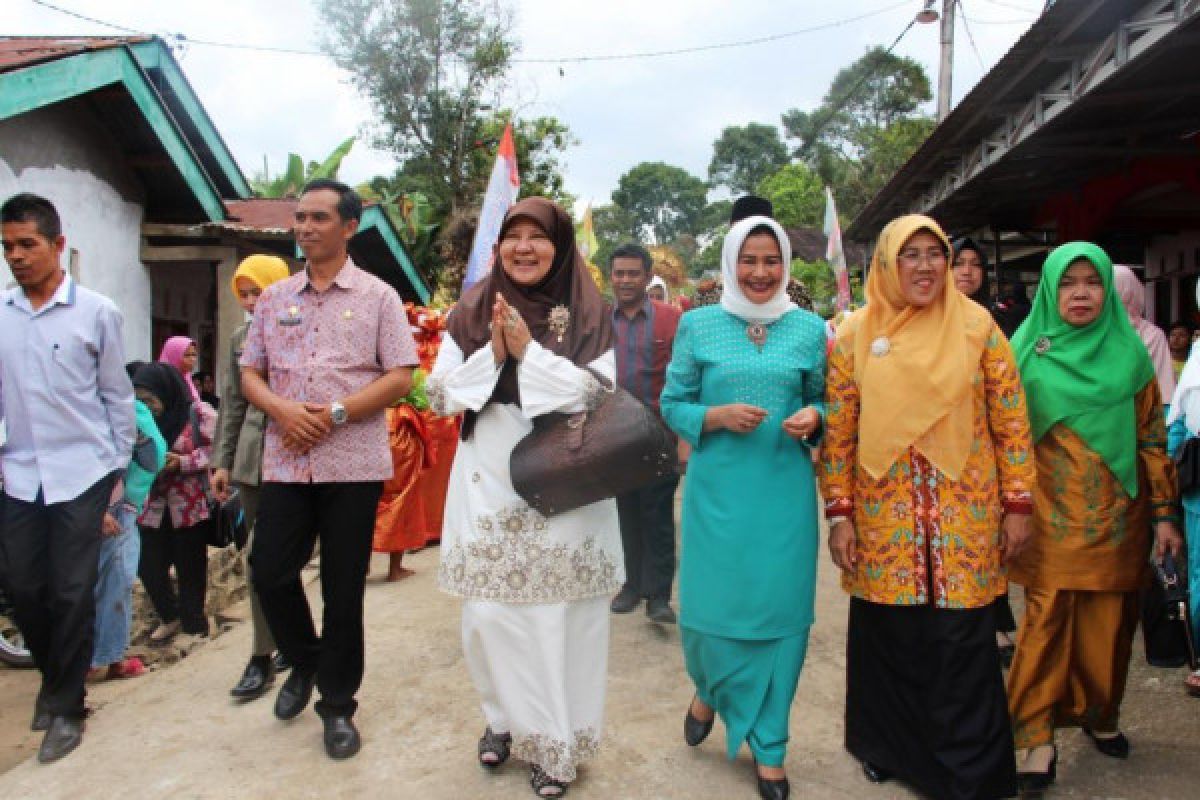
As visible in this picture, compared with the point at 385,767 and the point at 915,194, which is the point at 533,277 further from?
the point at 915,194

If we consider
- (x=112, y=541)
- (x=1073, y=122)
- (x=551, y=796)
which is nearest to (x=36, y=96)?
(x=112, y=541)

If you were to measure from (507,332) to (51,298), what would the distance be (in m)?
1.80

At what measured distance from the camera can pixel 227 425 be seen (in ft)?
12.1

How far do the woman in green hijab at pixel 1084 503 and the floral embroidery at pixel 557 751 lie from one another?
4.45 ft

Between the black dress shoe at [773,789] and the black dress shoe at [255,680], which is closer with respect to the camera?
the black dress shoe at [773,789]

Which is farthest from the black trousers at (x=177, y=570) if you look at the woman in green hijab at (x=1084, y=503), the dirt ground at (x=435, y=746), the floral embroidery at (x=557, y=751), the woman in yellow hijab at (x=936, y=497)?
the woman in green hijab at (x=1084, y=503)

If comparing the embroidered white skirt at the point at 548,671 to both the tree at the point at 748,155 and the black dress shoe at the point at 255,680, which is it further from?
the tree at the point at 748,155

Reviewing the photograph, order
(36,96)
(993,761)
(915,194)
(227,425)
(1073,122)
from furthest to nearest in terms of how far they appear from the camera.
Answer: (915,194), (1073,122), (36,96), (227,425), (993,761)

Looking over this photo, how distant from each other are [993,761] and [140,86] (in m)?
6.57

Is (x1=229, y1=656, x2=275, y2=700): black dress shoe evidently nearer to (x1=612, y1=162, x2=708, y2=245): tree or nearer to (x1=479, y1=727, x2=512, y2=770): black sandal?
(x1=479, y1=727, x2=512, y2=770): black sandal

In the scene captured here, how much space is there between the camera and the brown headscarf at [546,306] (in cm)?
283

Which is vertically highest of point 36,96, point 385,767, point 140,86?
point 140,86

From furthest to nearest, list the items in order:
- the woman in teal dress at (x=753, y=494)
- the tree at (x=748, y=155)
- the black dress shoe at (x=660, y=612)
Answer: the tree at (x=748, y=155)
the black dress shoe at (x=660, y=612)
the woman in teal dress at (x=753, y=494)

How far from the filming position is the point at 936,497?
2.74 m
